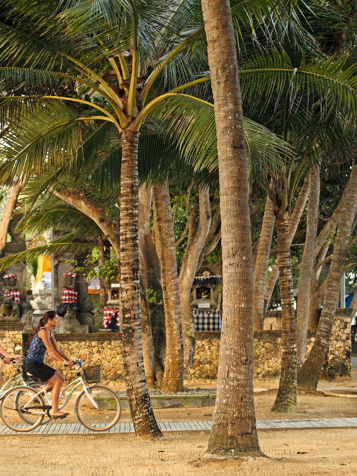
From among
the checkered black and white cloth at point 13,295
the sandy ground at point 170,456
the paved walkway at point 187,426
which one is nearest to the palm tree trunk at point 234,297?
the sandy ground at point 170,456

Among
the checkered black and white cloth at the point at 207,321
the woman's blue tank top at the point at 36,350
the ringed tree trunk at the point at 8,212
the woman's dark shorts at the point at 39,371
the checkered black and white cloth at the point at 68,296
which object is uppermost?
the ringed tree trunk at the point at 8,212

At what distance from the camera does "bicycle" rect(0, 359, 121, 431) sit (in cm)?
774

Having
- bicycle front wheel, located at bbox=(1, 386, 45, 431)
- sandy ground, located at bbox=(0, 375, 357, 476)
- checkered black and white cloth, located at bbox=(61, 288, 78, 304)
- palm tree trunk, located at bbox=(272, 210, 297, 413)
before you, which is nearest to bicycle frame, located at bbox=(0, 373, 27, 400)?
bicycle front wheel, located at bbox=(1, 386, 45, 431)

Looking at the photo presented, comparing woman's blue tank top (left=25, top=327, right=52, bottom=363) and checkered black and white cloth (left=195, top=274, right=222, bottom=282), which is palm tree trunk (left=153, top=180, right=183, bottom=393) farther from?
checkered black and white cloth (left=195, top=274, right=222, bottom=282)

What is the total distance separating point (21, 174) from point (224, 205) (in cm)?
427

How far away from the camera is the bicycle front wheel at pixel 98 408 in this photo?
25.3ft

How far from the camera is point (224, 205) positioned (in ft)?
17.7

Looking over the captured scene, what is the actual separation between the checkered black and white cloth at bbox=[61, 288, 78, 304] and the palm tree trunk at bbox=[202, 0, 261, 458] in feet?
68.1

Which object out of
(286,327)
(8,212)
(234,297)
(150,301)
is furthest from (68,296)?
(234,297)

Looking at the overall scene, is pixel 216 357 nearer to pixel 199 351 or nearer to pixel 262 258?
pixel 199 351

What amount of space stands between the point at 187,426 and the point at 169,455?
2.32m

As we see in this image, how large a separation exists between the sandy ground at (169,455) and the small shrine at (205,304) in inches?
420

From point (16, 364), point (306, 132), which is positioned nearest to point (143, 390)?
A: point (16, 364)

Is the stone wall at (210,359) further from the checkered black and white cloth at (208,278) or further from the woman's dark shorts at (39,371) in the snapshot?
the woman's dark shorts at (39,371)
